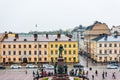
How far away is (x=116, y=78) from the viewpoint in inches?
2127

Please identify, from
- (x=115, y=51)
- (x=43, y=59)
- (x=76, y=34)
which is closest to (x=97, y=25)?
(x=115, y=51)

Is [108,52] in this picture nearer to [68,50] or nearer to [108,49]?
[108,49]

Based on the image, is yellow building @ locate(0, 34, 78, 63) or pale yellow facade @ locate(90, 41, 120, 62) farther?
pale yellow facade @ locate(90, 41, 120, 62)

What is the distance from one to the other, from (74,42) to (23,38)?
1168cm

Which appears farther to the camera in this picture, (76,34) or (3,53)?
(76,34)

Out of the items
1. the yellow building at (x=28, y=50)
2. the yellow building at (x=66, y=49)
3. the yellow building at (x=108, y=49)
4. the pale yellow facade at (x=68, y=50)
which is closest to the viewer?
the yellow building at (x=28, y=50)

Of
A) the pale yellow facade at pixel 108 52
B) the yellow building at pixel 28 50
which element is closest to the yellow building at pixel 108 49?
the pale yellow facade at pixel 108 52

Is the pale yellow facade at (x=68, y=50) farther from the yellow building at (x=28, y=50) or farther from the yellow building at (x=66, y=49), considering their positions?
the yellow building at (x=28, y=50)

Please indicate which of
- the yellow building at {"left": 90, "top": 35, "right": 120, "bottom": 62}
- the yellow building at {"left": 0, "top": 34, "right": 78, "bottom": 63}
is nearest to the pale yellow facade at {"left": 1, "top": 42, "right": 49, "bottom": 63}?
the yellow building at {"left": 0, "top": 34, "right": 78, "bottom": 63}

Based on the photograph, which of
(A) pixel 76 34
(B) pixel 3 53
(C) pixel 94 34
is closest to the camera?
(B) pixel 3 53

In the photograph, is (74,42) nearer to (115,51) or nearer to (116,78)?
(115,51)

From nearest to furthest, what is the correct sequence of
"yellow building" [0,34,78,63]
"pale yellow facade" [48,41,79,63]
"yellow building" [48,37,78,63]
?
"yellow building" [0,34,78,63]
"yellow building" [48,37,78,63]
"pale yellow facade" [48,41,79,63]

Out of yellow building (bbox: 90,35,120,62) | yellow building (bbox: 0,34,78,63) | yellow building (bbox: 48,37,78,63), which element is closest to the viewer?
yellow building (bbox: 0,34,78,63)

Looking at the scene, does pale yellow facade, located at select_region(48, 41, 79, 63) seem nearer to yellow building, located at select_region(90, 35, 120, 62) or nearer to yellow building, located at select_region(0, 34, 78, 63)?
yellow building, located at select_region(0, 34, 78, 63)
